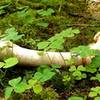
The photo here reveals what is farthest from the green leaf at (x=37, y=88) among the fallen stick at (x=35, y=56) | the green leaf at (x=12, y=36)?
the green leaf at (x=12, y=36)

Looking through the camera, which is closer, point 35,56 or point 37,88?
point 37,88

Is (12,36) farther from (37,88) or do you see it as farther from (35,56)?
(37,88)

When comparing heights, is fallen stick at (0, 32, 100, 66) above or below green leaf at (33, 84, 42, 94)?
above

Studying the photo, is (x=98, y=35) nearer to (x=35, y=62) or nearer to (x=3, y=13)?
(x=35, y=62)

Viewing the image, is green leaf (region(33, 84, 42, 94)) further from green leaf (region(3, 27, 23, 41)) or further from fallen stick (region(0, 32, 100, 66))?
green leaf (region(3, 27, 23, 41))

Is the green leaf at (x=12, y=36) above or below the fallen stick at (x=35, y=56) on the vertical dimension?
above

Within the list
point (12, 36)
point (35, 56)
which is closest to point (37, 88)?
point (35, 56)

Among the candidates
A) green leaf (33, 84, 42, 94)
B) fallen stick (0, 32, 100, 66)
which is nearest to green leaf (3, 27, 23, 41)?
fallen stick (0, 32, 100, 66)

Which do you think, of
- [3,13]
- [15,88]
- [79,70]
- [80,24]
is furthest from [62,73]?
[3,13]

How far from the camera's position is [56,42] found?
2.47 metres

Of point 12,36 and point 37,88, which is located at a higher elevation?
point 12,36

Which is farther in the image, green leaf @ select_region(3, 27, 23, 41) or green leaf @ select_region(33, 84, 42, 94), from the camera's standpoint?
green leaf @ select_region(3, 27, 23, 41)

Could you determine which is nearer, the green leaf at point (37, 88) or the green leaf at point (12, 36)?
the green leaf at point (37, 88)

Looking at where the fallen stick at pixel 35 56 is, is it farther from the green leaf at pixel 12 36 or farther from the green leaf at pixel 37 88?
the green leaf at pixel 37 88
